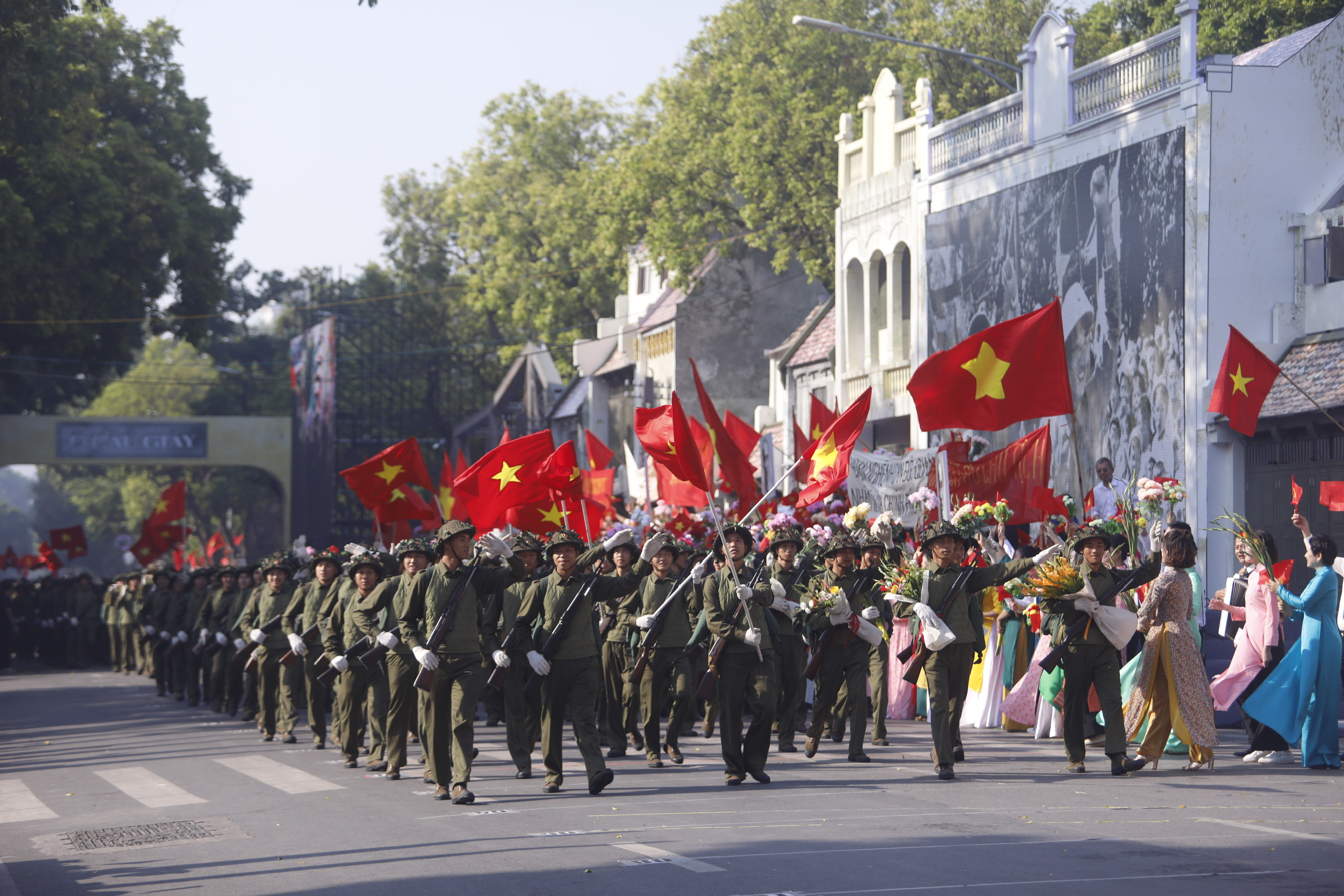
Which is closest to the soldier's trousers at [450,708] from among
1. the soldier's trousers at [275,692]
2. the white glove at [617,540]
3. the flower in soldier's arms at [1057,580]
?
the white glove at [617,540]

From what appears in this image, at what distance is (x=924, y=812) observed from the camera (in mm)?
10812

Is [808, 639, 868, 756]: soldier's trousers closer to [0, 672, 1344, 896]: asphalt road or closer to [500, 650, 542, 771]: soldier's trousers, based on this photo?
[0, 672, 1344, 896]: asphalt road

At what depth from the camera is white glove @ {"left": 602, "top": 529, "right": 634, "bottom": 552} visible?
499 inches

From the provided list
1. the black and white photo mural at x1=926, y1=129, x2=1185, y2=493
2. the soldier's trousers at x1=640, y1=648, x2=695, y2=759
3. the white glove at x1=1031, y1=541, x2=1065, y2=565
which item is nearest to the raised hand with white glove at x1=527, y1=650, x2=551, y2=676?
the soldier's trousers at x1=640, y1=648, x2=695, y2=759

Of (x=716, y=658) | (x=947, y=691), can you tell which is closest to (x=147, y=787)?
(x=716, y=658)

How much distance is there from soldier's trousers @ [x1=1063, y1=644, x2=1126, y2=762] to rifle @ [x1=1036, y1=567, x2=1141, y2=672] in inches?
2.0

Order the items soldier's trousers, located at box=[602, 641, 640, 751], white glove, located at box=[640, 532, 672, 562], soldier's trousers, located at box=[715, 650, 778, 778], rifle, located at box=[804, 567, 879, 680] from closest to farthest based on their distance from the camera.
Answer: soldier's trousers, located at box=[715, 650, 778, 778]
white glove, located at box=[640, 532, 672, 562]
rifle, located at box=[804, 567, 879, 680]
soldier's trousers, located at box=[602, 641, 640, 751]

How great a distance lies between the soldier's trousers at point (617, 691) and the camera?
597 inches

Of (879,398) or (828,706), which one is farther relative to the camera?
(879,398)

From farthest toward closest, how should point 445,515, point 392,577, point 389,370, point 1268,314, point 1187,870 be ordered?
1. point 389,370
2. point 445,515
3. point 1268,314
4. point 392,577
5. point 1187,870

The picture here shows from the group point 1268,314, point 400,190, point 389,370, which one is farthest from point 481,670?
point 400,190

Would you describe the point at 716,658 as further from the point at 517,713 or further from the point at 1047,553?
the point at 1047,553

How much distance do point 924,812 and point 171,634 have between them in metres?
17.8

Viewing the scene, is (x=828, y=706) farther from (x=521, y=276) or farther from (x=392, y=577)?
(x=521, y=276)
